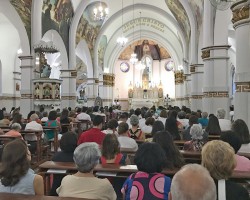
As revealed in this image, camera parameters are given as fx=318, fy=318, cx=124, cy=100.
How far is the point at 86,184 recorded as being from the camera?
2922 millimetres

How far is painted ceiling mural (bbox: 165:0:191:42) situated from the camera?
2006 centimetres

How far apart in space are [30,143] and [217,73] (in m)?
7.25

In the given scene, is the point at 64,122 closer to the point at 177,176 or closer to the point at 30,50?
the point at 30,50

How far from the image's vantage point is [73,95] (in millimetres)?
19797

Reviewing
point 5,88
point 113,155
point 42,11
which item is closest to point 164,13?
point 42,11

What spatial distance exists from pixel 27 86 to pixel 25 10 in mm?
3506

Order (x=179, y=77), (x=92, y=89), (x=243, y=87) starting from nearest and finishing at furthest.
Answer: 1. (x=243, y=87)
2. (x=92, y=89)
3. (x=179, y=77)

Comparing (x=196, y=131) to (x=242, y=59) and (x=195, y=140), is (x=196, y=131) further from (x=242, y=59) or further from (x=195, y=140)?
(x=242, y=59)

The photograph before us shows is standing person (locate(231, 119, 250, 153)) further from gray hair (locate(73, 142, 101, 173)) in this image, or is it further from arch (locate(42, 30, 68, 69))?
arch (locate(42, 30, 68, 69))

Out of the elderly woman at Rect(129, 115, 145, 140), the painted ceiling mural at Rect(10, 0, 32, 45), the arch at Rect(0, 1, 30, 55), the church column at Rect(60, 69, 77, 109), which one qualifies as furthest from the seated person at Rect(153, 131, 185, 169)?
the church column at Rect(60, 69, 77, 109)

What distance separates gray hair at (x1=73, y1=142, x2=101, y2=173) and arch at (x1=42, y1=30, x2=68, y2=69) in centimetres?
1523

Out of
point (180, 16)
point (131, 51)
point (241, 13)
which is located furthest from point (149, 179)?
point (131, 51)

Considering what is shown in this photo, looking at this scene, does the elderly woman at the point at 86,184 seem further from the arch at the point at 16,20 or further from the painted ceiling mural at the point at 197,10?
the painted ceiling mural at the point at 197,10

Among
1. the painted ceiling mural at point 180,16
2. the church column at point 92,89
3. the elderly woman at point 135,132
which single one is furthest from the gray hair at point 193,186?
the church column at point 92,89
